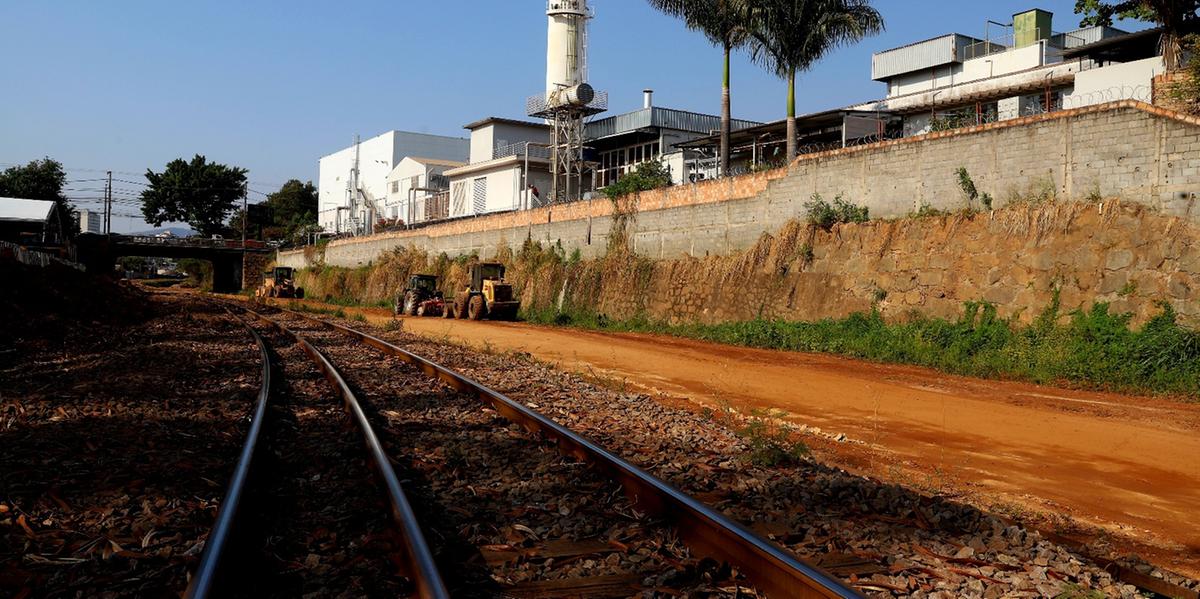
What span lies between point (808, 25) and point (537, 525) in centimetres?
2750

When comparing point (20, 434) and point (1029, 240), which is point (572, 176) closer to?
point (1029, 240)

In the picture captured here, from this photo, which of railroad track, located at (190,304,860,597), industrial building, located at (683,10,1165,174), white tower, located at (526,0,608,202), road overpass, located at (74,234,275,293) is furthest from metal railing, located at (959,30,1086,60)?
road overpass, located at (74,234,275,293)

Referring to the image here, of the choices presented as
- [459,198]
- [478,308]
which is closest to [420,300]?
[478,308]

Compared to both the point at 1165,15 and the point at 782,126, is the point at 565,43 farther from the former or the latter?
the point at 1165,15

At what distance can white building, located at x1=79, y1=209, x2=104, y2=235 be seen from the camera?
84.5 m

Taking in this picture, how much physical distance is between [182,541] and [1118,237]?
16.1 metres

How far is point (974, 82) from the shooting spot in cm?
3516

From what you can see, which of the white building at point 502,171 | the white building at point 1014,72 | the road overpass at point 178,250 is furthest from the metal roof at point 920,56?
the road overpass at point 178,250

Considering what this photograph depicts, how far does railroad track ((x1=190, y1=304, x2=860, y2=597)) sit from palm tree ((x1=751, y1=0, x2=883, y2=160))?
936 inches

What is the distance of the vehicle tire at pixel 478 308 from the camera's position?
1218 inches

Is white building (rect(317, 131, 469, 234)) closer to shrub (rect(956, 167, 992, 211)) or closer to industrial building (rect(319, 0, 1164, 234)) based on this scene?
industrial building (rect(319, 0, 1164, 234))

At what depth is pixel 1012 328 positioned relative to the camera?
16.5 meters

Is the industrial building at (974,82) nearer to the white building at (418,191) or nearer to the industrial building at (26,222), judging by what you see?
the white building at (418,191)

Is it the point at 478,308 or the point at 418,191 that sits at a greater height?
the point at 418,191
